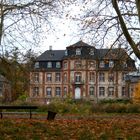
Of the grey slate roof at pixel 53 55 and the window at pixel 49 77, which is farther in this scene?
the grey slate roof at pixel 53 55

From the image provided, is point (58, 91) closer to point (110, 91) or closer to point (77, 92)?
point (77, 92)

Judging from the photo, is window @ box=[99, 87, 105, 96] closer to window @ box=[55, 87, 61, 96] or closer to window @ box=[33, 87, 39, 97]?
window @ box=[55, 87, 61, 96]

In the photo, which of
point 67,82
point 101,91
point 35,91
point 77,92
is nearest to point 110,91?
point 101,91

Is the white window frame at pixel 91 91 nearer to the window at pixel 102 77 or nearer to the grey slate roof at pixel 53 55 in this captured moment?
the window at pixel 102 77

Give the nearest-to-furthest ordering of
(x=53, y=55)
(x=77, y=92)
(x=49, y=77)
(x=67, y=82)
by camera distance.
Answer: (x=77, y=92)
(x=67, y=82)
(x=49, y=77)
(x=53, y=55)

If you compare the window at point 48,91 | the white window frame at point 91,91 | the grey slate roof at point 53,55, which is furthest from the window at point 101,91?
the grey slate roof at point 53,55

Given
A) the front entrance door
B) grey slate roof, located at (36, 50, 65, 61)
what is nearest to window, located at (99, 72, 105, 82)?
the front entrance door

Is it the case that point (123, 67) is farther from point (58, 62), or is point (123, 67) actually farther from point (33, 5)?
point (58, 62)

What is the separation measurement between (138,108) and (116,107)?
2.06 metres

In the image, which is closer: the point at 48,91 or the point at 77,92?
the point at 77,92

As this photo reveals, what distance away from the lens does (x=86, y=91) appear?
323 feet

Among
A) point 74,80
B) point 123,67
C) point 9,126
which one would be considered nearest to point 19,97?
point 74,80

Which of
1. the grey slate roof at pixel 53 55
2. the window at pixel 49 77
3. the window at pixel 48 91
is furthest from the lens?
the grey slate roof at pixel 53 55

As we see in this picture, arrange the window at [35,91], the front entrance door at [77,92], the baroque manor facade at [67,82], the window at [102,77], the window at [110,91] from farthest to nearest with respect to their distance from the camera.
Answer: the window at [35,91] → the window at [102,77] → the window at [110,91] → the baroque manor facade at [67,82] → the front entrance door at [77,92]
